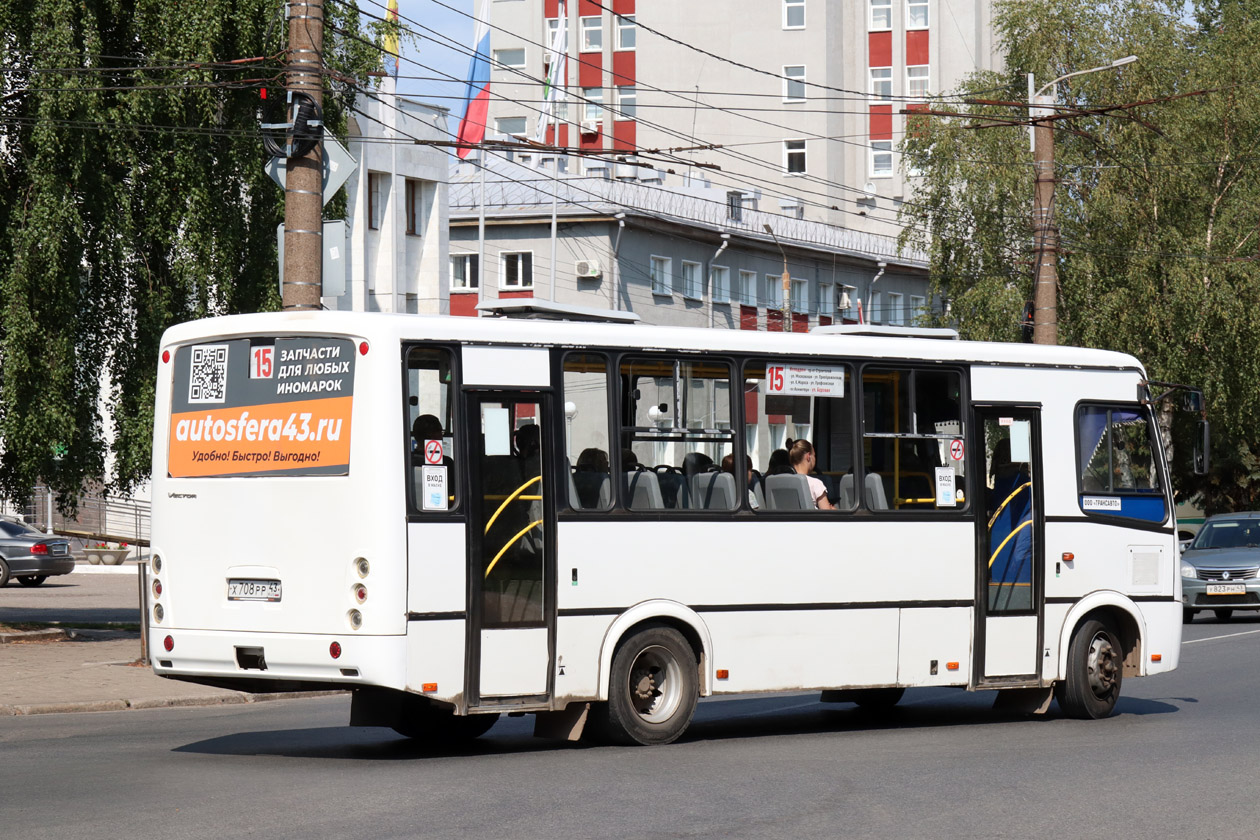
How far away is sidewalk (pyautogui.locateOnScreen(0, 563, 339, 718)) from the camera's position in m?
17.3

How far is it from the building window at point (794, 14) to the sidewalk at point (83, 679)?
182 ft

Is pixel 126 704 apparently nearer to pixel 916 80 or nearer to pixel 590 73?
pixel 590 73

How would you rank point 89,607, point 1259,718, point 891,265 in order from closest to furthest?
point 1259,718 < point 89,607 < point 891,265

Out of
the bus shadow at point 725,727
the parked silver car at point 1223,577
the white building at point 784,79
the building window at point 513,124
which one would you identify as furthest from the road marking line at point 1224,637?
the building window at point 513,124

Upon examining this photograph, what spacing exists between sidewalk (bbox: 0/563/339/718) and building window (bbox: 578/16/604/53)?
56215 mm

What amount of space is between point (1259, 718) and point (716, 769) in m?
5.64

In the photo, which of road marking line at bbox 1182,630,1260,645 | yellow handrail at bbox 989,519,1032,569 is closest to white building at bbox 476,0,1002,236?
road marking line at bbox 1182,630,1260,645

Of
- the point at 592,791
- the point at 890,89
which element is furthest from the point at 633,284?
the point at 592,791

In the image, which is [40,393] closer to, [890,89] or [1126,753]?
[1126,753]

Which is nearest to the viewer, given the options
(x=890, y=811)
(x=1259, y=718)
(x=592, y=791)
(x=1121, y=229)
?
(x=890, y=811)

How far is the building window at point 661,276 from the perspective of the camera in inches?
2330

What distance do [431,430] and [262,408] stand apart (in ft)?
3.88

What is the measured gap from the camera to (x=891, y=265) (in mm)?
69562

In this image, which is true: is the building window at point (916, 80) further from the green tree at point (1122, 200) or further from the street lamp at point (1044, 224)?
the street lamp at point (1044, 224)
